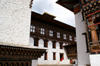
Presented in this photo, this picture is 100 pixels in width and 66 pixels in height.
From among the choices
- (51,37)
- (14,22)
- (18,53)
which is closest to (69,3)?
(14,22)

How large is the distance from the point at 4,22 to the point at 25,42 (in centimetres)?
192

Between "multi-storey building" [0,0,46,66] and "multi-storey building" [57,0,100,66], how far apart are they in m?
3.21

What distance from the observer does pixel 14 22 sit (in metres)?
7.29

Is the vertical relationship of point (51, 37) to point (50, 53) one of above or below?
above

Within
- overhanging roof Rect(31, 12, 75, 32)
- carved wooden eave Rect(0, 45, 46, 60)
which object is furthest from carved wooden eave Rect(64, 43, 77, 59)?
carved wooden eave Rect(0, 45, 46, 60)

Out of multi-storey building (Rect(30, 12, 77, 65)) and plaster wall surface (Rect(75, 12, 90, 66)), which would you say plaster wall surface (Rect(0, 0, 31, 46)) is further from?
multi-storey building (Rect(30, 12, 77, 65))

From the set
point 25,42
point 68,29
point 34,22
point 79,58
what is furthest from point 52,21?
point 25,42

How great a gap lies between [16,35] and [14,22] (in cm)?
97

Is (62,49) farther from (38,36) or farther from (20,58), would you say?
(20,58)

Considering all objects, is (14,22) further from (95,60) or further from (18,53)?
(95,60)

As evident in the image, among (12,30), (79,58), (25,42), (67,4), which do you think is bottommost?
(79,58)

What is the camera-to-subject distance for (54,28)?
2095 centimetres

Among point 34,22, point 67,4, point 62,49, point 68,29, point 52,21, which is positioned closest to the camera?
point 67,4

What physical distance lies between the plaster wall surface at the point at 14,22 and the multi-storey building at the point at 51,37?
8.76m
